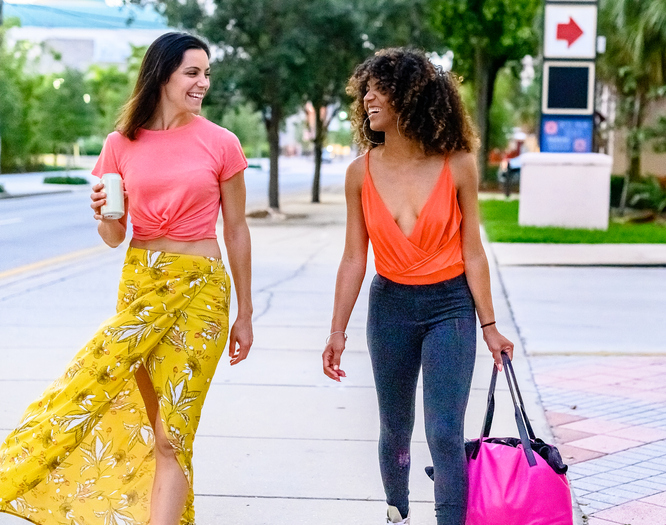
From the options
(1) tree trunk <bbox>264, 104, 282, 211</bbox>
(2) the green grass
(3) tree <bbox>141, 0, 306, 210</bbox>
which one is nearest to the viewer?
(2) the green grass

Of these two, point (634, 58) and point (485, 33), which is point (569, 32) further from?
point (485, 33)

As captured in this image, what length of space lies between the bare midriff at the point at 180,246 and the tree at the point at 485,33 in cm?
3134

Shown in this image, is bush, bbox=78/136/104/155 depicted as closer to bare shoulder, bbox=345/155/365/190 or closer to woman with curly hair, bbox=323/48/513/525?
bare shoulder, bbox=345/155/365/190

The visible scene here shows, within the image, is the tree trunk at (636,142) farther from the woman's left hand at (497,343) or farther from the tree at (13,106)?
the tree at (13,106)

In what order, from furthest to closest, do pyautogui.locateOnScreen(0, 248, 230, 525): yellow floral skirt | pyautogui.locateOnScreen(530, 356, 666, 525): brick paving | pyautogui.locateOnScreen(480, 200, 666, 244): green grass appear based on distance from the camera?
pyautogui.locateOnScreen(480, 200, 666, 244): green grass < pyautogui.locateOnScreen(530, 356, 666, 525): brick paving < pyautogui.locateOnScreen(0, 248, 230, 525): yellow floral skirt

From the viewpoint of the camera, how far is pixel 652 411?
5.71 metres

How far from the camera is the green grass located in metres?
15.5

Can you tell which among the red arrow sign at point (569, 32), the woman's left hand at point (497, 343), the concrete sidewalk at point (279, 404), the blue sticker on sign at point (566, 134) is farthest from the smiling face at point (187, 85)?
the red arrow sign at point (569, 32)

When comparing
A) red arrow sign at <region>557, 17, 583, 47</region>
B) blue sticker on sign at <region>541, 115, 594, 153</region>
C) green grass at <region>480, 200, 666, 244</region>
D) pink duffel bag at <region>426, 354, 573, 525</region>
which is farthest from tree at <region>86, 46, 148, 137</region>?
pink duffel bag at <region>426, 354, 573, 525</region>

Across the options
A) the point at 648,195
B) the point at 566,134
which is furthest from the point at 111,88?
the point at 566,134

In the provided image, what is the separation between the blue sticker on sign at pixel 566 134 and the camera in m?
17.9

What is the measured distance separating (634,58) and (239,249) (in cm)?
1979

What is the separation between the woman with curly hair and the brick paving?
1.22 m

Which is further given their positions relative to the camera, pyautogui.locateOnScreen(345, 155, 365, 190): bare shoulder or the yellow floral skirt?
pyautogui.locateOnScreen(345, 155, 365, 190): bare shoulder
